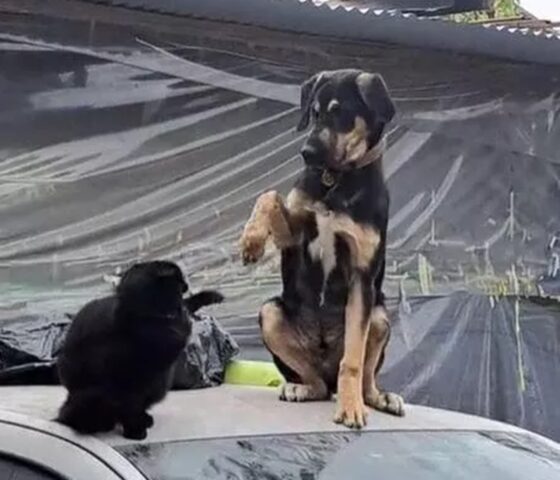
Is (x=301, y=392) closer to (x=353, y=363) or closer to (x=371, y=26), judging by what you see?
(x=353, y=363)

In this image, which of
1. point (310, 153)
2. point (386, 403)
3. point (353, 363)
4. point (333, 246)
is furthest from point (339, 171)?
point (386, 403)

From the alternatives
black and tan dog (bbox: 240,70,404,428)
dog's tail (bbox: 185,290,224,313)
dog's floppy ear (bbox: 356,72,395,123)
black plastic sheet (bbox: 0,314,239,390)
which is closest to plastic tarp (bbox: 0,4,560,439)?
black plastic sheet (bbox: 0,314,239,390)

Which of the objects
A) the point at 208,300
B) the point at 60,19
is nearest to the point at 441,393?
the point at 60,19

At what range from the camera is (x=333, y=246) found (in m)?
4.19

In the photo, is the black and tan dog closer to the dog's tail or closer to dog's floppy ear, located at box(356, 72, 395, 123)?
dog's floppy ear, located at box(356, 72, 395, 123)

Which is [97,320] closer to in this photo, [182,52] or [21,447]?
[21,447]

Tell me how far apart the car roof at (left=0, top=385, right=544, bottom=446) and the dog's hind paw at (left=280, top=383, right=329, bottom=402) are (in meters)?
0.04

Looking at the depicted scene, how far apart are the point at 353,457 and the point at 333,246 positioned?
828 mm

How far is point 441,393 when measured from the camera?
7.20 m

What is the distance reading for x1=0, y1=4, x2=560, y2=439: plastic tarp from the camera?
6051 millimetres

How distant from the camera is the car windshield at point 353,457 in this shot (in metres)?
3.23

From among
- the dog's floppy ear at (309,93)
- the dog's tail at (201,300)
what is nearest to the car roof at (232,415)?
the dog's tail at (201,300)

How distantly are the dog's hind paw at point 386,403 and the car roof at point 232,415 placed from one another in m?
0.03

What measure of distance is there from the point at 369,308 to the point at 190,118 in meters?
2.56
